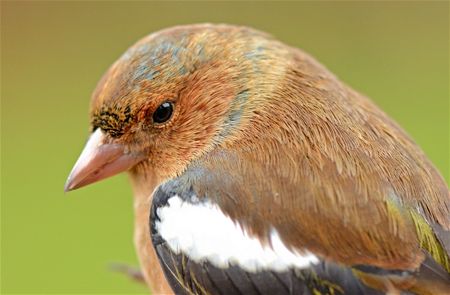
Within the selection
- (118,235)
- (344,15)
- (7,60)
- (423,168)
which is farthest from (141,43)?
(7,60)

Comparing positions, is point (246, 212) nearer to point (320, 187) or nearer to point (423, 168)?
point (320, 187)

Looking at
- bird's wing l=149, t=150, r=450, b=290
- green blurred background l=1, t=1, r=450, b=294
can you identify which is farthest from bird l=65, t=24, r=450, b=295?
green blurred background l=1, t=1, r=450, b=294

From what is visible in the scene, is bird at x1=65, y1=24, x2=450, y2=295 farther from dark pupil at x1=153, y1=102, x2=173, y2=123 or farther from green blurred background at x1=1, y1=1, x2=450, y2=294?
green blurred background at x1=1, y1=1, x2=450, y2=294

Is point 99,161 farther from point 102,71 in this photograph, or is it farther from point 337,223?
point 102,71

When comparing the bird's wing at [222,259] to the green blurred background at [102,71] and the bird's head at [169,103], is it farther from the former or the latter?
the green blurred background at [102,71]

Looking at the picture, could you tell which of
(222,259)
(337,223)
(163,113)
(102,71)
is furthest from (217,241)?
(102,71)

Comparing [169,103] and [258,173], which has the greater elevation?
[169,103]

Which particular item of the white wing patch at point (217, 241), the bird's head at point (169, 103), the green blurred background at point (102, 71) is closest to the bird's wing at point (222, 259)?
the white wing patch at point (217, 241)
